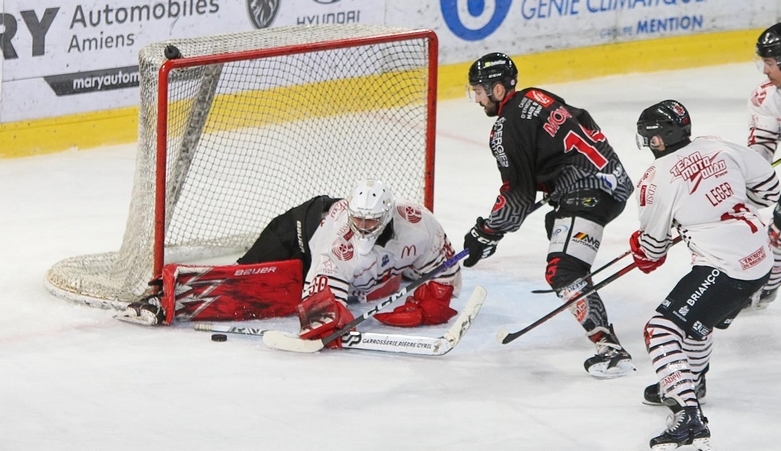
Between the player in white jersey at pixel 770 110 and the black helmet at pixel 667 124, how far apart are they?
1114mm

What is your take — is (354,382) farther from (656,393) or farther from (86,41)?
(86,41)

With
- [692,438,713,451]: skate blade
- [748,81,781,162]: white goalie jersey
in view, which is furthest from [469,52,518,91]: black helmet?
[692,438,713,451]: skate blade

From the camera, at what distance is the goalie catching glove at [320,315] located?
203 inches

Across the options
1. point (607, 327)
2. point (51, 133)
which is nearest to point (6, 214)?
point (51, 133)

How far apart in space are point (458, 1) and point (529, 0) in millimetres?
522

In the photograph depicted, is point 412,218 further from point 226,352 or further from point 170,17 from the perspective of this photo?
point 170,17

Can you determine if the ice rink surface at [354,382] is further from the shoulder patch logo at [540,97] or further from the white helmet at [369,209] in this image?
the shoulder patch logo at [540,97]

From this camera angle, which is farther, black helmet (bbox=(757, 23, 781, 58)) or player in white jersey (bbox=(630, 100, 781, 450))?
black helmet (bbox=(757, 23, 781, 58))

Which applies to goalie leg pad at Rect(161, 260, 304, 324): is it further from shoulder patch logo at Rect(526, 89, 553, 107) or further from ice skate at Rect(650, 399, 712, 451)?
ice skate at Rect(650, 399, 712, 451)

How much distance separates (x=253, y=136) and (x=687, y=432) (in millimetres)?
3409

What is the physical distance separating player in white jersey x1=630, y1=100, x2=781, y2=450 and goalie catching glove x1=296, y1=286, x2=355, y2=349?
1.22 metres

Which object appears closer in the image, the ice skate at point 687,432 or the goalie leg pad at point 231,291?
the ice skate at point 687,432

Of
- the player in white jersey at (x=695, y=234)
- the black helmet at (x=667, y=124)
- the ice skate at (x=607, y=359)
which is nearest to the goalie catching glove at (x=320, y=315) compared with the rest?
the ice skate at (x=607, y=359)

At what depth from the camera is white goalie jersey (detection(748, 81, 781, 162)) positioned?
5457 millimetres
